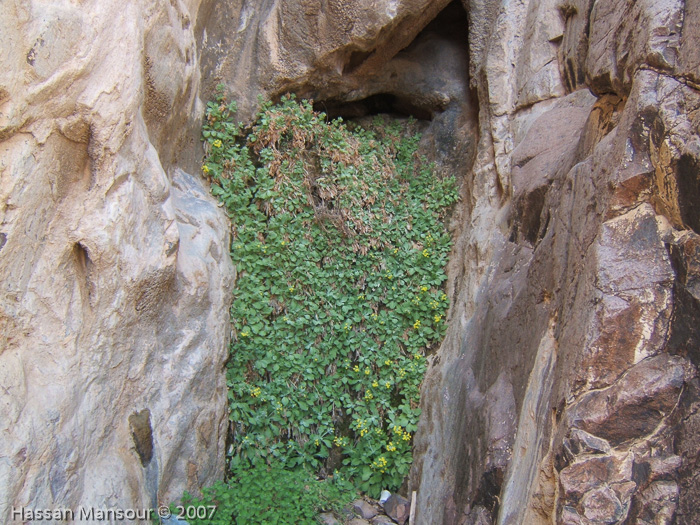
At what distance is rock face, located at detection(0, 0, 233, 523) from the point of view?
2422 millimetres

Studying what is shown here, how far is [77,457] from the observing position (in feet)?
8.90

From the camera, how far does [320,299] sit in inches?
174

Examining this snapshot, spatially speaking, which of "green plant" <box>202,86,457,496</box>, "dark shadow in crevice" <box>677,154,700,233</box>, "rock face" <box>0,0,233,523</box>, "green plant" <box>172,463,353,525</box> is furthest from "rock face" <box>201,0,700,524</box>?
"rock face" <box>0,0,233,523</box>

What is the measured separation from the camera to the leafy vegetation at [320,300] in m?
4.20

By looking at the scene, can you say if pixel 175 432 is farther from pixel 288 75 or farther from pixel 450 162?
pixel 450 162

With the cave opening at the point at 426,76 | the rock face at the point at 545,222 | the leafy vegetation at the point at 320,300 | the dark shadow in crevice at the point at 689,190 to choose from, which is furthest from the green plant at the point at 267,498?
the cave opening at the point at 426,76

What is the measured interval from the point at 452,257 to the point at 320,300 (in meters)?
1.20

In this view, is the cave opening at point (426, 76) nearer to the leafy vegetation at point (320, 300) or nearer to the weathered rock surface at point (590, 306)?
the leafy vegetation at point (320, 300)

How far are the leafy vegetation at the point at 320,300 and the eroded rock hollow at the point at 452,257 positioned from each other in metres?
0.20

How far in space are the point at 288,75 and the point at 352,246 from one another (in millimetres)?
1522

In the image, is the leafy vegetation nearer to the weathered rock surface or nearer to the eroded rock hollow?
the eroded rock hollow

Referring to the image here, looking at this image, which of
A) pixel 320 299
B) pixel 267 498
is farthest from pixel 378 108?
pixel 267 498

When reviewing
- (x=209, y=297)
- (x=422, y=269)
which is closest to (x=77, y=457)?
(x=209, y=297)

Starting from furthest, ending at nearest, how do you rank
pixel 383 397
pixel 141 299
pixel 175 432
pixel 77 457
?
pixel 383 397 < pixel 175 432 < pixel 141 299 < pixel 77 457
